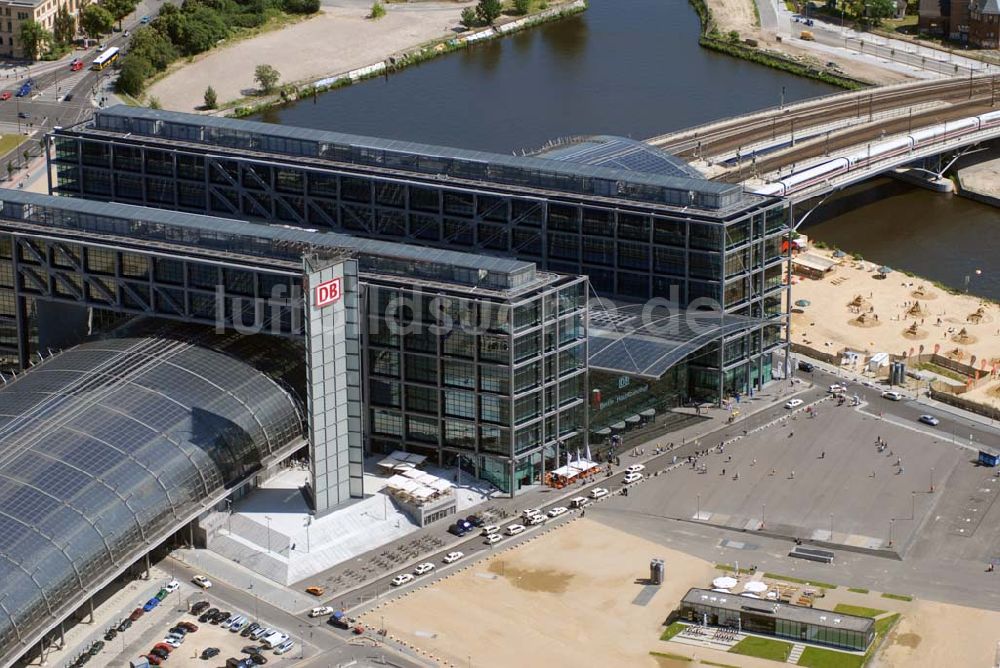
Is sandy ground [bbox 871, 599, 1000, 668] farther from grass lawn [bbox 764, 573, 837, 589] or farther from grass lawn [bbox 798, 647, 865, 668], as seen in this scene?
grass lawn [bbox 764, 573, 837, 589]

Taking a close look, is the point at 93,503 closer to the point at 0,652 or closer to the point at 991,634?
the point at 0,652

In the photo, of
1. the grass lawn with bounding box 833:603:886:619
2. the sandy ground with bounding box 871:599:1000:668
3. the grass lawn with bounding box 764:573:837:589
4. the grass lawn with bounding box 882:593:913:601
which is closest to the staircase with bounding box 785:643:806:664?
the sandy ground with bounding box 871:599:1000:668

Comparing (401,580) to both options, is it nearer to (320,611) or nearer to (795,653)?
(320,611)

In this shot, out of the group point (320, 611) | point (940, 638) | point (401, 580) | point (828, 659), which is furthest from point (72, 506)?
point (940, 638)

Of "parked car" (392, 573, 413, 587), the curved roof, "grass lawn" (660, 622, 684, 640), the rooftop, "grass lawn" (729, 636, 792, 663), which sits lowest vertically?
"grass lawn" (729, 636, 792, 663)

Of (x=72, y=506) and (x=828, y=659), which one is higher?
(x=72, y=506)

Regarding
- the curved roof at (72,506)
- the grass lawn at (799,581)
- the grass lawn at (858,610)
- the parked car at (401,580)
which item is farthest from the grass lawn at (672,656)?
the curved roof at (72,506)
